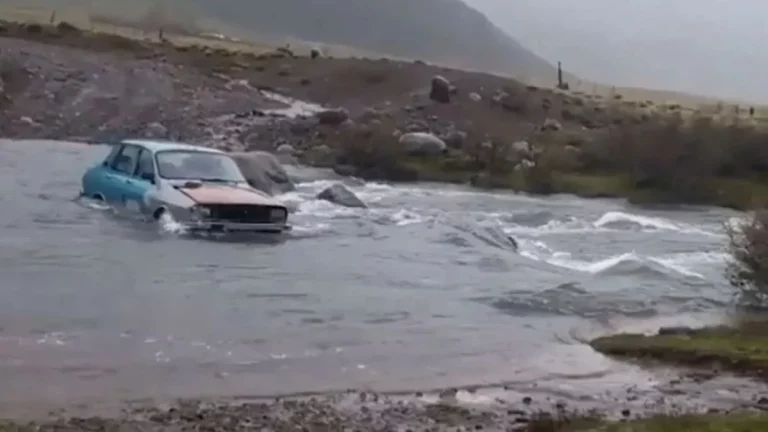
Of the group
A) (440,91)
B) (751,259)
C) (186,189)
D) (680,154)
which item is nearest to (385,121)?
(440,91)

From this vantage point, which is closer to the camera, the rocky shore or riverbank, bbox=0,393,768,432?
riverbank, bbox=0,393,768,432

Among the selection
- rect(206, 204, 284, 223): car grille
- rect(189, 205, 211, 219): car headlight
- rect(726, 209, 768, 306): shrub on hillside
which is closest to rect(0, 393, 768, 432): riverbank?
rect(726, 209, 768, 306): shrub on hillside

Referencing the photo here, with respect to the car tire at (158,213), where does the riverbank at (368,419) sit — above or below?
below

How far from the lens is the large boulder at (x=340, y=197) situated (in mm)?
28375

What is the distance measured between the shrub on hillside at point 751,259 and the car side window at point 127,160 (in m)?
10.2

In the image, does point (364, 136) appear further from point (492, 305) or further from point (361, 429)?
point (361, 429)

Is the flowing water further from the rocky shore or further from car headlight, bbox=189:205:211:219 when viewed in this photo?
the rocky shore

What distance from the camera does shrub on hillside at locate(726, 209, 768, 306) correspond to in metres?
17.0

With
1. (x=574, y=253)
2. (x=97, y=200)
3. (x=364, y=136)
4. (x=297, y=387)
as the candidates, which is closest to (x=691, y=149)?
(x=364, y=136)

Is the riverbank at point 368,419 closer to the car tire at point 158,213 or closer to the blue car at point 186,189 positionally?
the blue car at point 186,189

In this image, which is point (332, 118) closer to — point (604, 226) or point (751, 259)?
point (604, 226)

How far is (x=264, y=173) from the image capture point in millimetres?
30625

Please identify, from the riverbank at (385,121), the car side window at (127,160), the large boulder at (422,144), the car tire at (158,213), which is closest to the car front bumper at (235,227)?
the car tire at (158,213)

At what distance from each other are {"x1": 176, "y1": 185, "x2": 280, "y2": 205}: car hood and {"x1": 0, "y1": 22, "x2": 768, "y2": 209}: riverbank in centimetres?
1693
